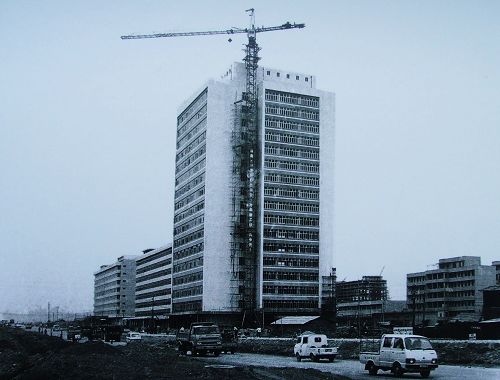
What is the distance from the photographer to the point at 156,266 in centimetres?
18800

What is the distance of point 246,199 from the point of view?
13938 centimetres

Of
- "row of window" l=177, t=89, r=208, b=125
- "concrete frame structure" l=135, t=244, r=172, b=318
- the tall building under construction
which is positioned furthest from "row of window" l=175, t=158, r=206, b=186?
"concrete frame structure" l=135, t=244, r=172, b=318

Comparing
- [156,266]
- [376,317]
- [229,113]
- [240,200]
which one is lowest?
[376,317]

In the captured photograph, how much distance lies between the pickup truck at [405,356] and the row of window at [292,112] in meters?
109

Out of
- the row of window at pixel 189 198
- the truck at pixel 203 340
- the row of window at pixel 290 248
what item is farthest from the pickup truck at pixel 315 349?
the row of window at pixel 189 198

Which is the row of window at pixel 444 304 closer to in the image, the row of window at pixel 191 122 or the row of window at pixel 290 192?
the row of window at pixel 290 192

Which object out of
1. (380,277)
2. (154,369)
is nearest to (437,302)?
(380,277)

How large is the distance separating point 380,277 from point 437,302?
15.4 m

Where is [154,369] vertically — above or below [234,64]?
below

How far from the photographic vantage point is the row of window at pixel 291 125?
14100cm

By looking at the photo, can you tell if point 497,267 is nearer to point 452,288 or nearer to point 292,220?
point 452,288

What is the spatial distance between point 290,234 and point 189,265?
23.8 metres

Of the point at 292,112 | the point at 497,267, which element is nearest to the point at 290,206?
the point at 292,112

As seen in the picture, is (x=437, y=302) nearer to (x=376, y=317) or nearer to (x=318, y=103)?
(x=376, y=317)
